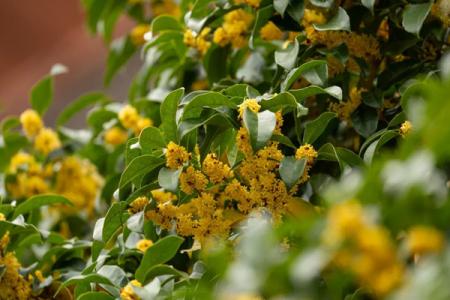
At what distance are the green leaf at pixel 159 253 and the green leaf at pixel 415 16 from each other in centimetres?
38

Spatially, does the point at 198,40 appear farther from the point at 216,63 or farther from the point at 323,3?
the point at 323,3

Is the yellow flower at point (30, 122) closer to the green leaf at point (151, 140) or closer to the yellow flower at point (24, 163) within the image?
the yellow flower at point (24, 163)

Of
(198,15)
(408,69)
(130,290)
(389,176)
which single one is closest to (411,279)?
(389,176)

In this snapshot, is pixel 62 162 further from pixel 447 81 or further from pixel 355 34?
pixel 447 81

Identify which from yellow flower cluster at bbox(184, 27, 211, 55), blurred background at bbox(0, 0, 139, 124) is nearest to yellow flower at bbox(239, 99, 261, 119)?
yellow flower cluster at bbox(184, 27, 211, 55)

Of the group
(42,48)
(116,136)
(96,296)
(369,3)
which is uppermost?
(369,3)

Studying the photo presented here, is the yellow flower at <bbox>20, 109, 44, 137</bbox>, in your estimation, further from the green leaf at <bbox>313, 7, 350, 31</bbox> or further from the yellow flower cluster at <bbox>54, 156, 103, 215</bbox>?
the green leaf at <bbox>313, 7, 350, 31</bbox>

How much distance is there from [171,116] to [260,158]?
0.12 metres

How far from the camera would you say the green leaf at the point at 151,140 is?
3.23 ft

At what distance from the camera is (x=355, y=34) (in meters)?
1.13

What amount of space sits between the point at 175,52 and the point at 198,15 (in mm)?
171

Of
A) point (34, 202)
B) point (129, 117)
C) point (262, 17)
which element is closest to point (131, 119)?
point (129, 117)

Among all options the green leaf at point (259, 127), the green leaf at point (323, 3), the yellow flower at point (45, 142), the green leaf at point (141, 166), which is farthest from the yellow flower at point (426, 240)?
the yellow flower at point (45, 142)

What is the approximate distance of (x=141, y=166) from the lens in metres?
0.97
